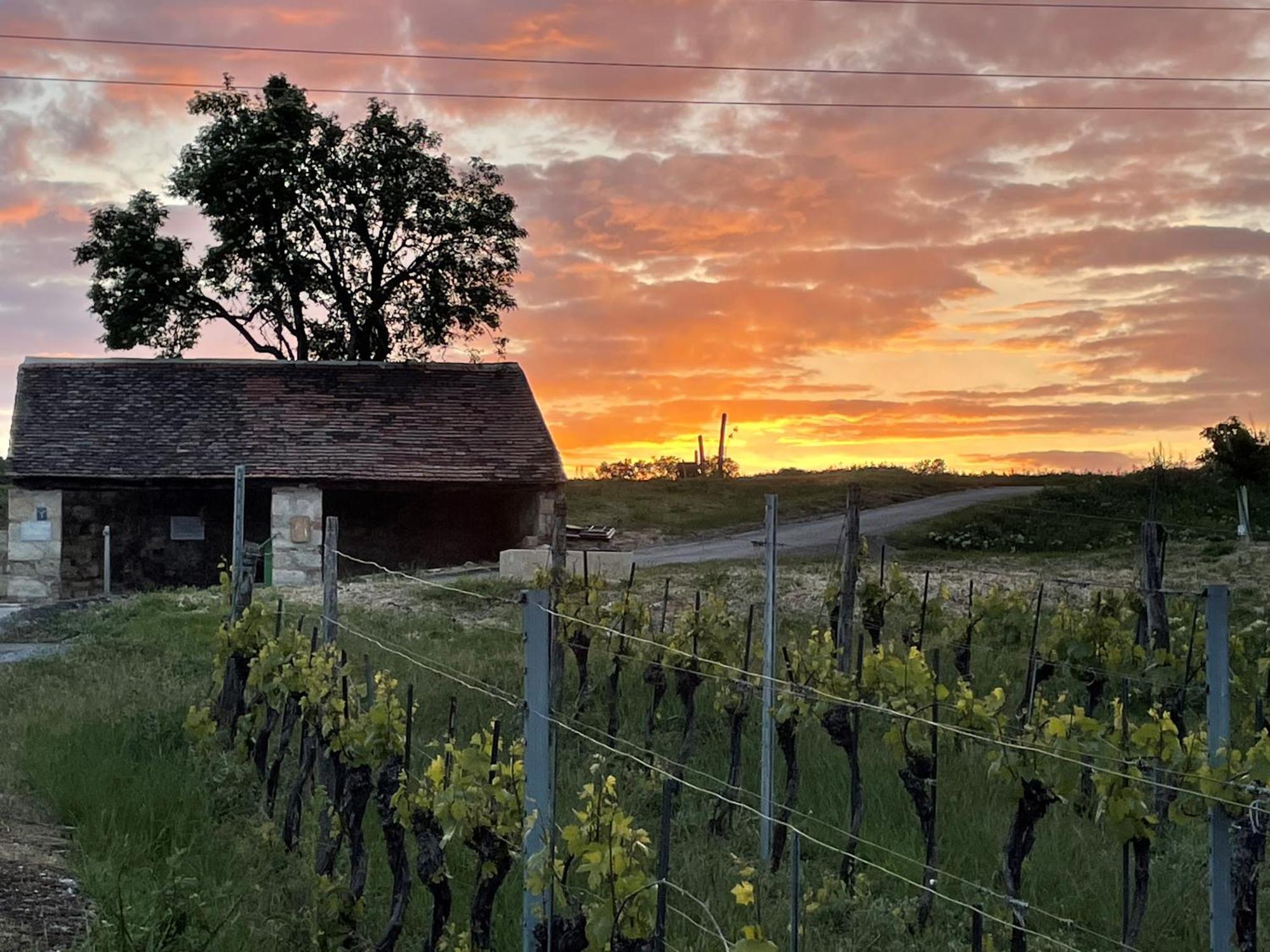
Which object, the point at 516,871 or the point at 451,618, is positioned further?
the point at 451,618

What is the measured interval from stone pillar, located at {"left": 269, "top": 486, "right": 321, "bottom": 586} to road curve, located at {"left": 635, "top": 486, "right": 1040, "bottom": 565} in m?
6.28

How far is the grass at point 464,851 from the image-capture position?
6.42 m

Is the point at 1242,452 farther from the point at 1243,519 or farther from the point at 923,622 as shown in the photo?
the point at 923,622

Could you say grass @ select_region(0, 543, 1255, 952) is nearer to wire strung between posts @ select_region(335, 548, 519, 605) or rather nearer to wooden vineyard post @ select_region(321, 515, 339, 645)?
wire strung between posts @ select_region(335, 548, 519, 605)

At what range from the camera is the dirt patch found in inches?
231

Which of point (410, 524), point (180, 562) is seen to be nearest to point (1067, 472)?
point (410, 524)

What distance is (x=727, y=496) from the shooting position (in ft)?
124

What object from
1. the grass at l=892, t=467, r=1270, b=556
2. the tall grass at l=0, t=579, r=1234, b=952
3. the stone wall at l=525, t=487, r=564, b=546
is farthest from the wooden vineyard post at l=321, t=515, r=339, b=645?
the grass at l=892, t=467, r=1270, b=556

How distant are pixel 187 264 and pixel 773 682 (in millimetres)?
27592

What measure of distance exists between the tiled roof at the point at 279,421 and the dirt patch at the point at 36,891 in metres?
17.1

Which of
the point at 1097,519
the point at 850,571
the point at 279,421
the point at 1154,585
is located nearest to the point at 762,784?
the point at 850,571

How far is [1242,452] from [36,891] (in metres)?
25.8

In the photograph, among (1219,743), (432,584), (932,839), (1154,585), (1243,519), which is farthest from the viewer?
(1243,519)

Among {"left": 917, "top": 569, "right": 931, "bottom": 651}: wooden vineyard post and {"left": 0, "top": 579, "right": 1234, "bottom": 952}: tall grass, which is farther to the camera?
{"left": 917, "top": 569, "right": 931, "bottom": 651}: wooden vineyard post
